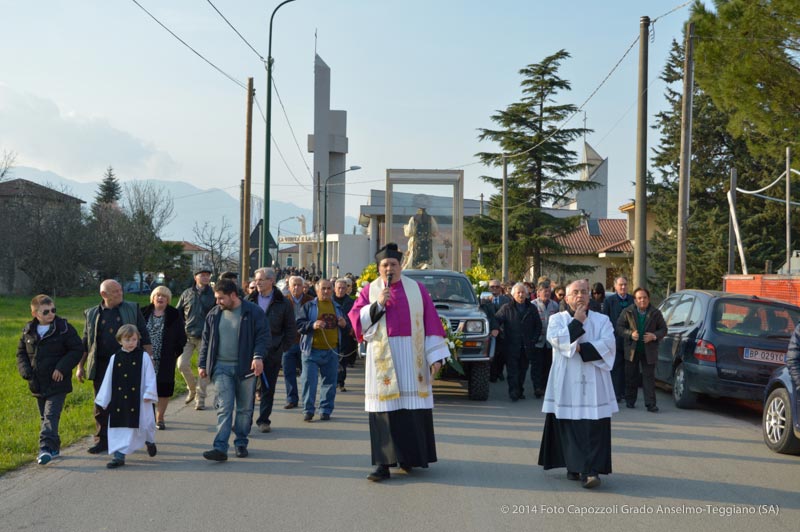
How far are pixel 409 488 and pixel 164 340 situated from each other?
13.3 ft

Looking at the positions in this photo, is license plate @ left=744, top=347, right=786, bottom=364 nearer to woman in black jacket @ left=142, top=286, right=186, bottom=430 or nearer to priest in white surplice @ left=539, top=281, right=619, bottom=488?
priest in white surplice @ left=539, top=281, right=619, bottom=488

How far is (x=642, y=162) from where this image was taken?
59.0 ft

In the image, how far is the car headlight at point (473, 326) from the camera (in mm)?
12595

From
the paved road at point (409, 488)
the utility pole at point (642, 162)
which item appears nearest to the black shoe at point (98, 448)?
the paved road at point (409, 488)

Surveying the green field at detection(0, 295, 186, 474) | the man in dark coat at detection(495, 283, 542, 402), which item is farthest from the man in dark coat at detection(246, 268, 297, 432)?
the man in dark coat at detection(495, 283, 542, 402)

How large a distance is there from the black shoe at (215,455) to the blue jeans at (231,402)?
43mm

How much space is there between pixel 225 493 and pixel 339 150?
2809 inches

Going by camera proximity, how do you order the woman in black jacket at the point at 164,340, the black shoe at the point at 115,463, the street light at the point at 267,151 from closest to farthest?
the black shoe at the point at 115,463 < the woman in black jacket at the point at 164,340 < the street light at the point at 267,151

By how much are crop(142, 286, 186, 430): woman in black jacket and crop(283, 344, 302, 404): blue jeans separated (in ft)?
5.95

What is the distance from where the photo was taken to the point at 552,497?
6.72m

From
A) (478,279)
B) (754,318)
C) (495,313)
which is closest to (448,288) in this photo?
(495,313)

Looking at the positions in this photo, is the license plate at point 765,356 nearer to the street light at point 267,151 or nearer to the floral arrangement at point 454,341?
the floral arrangement at point 454,341

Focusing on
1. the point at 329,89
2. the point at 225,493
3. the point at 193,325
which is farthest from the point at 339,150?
the point at 225,493

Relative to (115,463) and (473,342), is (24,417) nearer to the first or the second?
(115,463)
